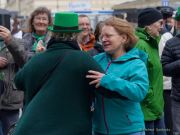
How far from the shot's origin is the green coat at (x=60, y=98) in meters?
3.74

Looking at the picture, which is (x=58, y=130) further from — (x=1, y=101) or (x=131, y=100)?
(x=1, y=101)

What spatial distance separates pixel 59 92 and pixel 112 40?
0.81m

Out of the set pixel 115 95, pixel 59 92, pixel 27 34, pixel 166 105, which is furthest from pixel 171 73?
pixel 59 92

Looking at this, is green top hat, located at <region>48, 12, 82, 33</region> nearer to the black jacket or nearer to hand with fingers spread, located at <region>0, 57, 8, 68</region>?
hand with fingers spread, located at <region>0, 57, 8, 68</region>

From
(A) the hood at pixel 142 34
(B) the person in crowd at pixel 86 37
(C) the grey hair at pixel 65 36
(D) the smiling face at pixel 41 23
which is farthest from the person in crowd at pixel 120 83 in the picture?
(B) the person in crowd at pixel 86 37

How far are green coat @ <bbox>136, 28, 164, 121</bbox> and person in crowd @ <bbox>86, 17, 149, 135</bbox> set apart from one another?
130 cm

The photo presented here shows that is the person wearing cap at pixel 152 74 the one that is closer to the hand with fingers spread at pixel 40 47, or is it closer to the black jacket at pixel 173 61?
the black jacket at pixel 173 61

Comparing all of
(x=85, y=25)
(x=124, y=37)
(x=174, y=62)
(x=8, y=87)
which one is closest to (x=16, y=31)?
(x=85, y=25)

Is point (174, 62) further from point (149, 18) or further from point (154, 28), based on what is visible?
point (149, 18)

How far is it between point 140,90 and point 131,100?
0.10m

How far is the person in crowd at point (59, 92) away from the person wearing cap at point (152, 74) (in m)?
1.90

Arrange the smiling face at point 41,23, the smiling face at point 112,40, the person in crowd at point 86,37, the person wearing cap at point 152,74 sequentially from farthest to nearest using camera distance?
the person in crowd at point 86,37 < the smiling face at point 41,23 < the person wearing cap at point 152,74 < the smiling face at point 112,40

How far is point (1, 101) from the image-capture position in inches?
238

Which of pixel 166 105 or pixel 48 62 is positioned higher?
pixel 48 62
